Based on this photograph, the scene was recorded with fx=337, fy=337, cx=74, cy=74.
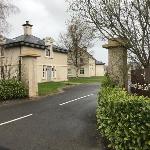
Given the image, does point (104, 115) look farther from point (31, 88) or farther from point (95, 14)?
point (31, 88)

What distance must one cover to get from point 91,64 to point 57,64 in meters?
27.3

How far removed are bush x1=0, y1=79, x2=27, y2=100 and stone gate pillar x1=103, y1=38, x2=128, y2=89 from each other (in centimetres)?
903

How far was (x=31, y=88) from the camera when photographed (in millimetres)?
23219

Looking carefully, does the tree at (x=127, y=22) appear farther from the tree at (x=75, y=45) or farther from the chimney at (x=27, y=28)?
the tree at (x=75, y=45)

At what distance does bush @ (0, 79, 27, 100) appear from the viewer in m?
Result: 21.8

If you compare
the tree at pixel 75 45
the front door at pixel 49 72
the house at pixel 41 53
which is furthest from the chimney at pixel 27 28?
the tree at pixel 75 45

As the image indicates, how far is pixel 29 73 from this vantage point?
23125mm

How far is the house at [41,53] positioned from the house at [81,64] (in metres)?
15.3

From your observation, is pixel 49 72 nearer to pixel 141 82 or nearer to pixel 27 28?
pixel 27 28

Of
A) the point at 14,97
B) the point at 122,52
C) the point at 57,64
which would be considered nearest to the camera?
the point at 122,52

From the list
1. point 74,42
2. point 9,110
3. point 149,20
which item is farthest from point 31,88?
point 74,42

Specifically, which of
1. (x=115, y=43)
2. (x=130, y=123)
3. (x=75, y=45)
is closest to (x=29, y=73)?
(x=115, y=43)

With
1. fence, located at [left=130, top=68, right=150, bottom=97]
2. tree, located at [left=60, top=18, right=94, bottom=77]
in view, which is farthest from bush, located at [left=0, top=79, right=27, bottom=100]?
tree, located at [left=60, top=18, right=94, bottom=77]

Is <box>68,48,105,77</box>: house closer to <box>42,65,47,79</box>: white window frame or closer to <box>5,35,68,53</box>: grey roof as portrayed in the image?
<box>5,35,68,53</box>: grey roof
